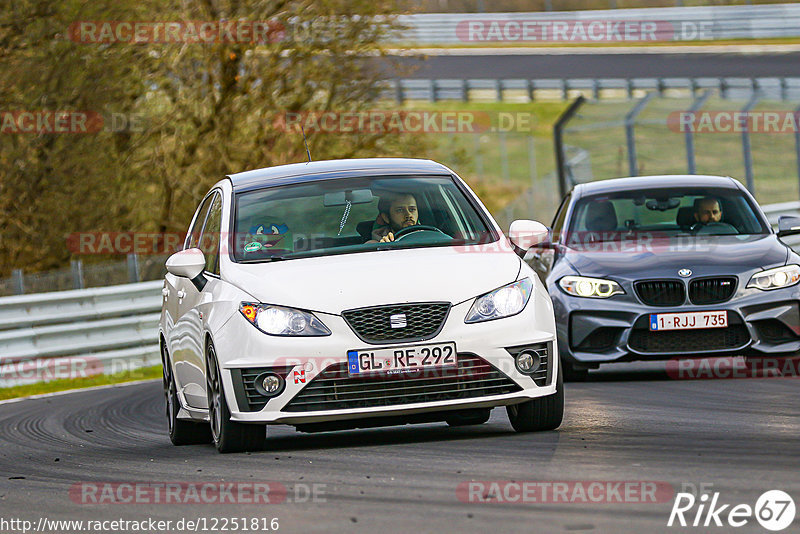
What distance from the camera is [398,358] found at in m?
7.88

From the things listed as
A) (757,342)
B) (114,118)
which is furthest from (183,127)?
(757,342)

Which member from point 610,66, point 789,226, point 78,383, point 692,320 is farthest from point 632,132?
point 610,66

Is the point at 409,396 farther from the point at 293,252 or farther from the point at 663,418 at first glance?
the point at 663,418

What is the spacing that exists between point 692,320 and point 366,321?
4289 millimetres

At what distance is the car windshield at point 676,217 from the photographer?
12.7 meters

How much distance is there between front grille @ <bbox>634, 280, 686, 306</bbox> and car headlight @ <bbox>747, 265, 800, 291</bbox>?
1.64 ft

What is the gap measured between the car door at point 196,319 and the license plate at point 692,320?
3.53 m

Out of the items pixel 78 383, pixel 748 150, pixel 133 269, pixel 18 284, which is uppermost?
pixel 748 150

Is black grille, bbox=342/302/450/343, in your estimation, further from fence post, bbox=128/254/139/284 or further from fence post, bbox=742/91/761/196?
fence post, bbox=742/91/761/196

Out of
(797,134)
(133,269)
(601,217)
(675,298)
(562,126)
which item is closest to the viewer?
(675,298)

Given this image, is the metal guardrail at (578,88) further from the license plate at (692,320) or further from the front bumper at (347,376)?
the front bumper at (347,376)

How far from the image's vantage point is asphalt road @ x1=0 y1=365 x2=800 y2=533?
5.90 m

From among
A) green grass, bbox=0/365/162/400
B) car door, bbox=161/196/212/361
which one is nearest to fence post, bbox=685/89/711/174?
green grass, bbox=0/365/162/400

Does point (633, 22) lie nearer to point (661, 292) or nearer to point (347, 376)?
point (661, 292)
